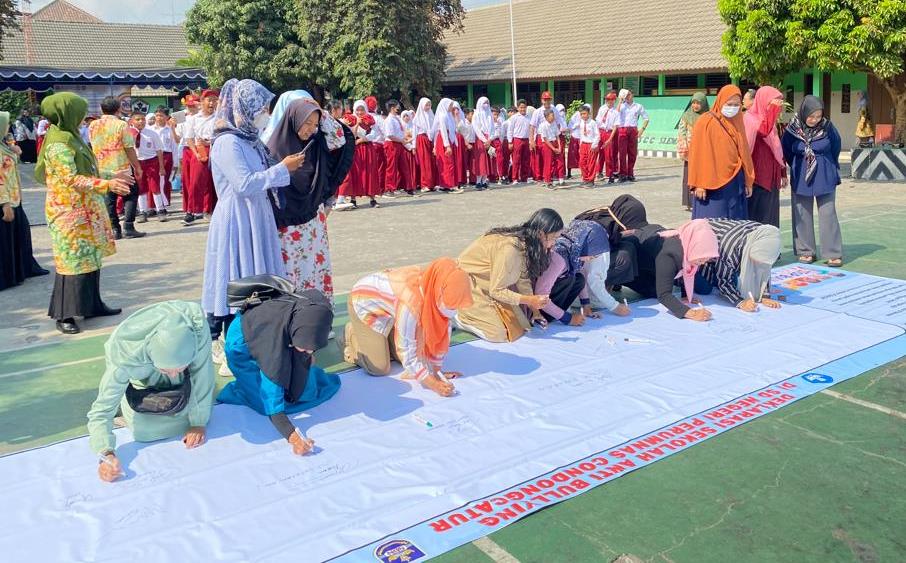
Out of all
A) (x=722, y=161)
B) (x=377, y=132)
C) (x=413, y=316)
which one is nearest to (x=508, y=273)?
(x=413, y=316)

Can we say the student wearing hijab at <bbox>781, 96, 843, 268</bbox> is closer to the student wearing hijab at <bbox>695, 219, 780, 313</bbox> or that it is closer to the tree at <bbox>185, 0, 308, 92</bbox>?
the student wearing hijab at <bbox>695, 219, 780, 313</bbox>

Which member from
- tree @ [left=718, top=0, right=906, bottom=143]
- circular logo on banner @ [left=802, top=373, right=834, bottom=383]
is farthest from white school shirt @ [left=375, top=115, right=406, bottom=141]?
circular logo on banner @ [left=802, top=373, right=834, bottom=383]

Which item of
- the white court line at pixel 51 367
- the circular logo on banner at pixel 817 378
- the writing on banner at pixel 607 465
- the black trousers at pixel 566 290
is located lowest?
the writing on banner at pixel 607 465

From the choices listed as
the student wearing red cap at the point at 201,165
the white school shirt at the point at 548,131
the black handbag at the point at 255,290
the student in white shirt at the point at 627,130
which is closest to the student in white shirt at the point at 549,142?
the white school shirt at the point at 548,131

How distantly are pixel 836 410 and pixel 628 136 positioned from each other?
9.22 meters

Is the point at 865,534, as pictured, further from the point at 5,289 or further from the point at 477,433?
the point at 5,289

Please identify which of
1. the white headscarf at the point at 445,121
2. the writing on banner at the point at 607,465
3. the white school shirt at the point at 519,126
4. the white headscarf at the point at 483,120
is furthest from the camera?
the white school shirt at the point at 519,126

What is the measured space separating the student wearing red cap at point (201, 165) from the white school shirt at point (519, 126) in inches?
202

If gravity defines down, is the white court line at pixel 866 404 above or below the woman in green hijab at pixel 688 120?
below

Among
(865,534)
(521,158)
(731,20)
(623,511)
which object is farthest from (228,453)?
(731,20)

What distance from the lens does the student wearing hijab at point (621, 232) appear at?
515cm

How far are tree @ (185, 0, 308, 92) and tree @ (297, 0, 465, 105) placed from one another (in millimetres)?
743

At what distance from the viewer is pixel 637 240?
5281mm

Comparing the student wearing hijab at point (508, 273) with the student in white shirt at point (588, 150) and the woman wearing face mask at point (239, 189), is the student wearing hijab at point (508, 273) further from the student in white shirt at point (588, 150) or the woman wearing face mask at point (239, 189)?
the student in white shirt at point (588, 150)
